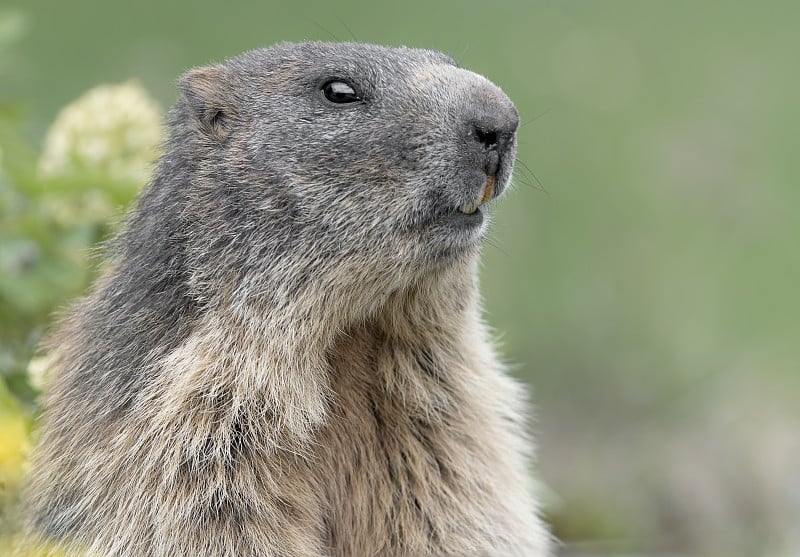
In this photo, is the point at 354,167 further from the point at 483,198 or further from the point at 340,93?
the point at 483,198

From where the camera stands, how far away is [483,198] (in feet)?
13.7

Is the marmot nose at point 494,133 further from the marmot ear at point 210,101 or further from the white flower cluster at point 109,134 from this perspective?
the white flower cluster at point 109,134

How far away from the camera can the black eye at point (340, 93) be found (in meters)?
4.30

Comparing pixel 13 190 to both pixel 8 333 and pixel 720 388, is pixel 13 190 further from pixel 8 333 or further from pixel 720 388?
pixel 720 388

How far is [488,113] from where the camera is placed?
4.11 meters

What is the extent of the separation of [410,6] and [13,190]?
8.98 meters

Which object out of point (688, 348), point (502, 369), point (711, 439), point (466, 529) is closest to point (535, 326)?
point (688, 348)

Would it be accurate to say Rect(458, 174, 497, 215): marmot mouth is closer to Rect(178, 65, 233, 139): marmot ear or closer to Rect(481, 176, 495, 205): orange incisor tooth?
Rect(481, 176, 495, 205): orange incisor tooth

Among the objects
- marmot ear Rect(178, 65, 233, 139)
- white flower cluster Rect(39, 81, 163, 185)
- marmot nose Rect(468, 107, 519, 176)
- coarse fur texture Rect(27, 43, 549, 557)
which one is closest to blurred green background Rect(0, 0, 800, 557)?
white flower cluster Rect(39, 81, 163, 185)

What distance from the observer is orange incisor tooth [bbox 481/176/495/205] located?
4172 millimetres

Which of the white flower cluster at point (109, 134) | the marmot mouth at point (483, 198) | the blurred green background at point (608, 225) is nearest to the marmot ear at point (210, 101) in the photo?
the blurred green background at point (608, 225)

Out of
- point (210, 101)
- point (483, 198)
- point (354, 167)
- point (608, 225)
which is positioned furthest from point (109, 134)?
point (608, 225)

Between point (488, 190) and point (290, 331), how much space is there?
0.83 m

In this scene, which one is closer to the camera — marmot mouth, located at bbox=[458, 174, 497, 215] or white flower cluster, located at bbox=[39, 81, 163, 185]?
marmot mouth, located at bbox=[458, 174, 497, 215]
